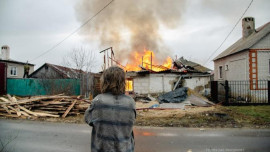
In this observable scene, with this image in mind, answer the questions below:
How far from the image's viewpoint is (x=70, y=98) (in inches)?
384

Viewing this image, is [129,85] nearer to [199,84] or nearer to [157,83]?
[157,83]

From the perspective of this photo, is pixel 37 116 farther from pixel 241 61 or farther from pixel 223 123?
pixel 241 61

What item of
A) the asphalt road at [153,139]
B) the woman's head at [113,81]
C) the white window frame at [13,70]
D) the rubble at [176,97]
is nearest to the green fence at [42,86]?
the rubble at [176,97]

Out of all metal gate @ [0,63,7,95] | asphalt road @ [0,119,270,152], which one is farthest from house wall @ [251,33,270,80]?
metal gate @ [0,63,7,95]

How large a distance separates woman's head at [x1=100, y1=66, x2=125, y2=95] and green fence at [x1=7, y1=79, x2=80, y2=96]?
1323 centimetres

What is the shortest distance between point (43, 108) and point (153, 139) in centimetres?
653

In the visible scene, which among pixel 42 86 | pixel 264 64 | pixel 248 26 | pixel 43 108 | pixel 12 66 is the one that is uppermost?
pixel 248 26

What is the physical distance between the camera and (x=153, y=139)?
522 cm

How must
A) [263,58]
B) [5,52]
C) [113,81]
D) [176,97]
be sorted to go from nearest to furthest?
[113,81], [176,97], [263,58], [5,52]

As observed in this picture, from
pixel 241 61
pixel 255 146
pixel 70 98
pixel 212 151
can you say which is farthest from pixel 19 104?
pixel 241 61

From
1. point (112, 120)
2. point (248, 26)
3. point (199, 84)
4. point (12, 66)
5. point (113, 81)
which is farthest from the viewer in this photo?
point (12, 66)

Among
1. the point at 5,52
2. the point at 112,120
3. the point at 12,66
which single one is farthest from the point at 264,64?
the point at 5,52

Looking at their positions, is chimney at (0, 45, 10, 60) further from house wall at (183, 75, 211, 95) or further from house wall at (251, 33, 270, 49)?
house wall at (251, 33, 270, 49)

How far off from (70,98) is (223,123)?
25.2 feet
